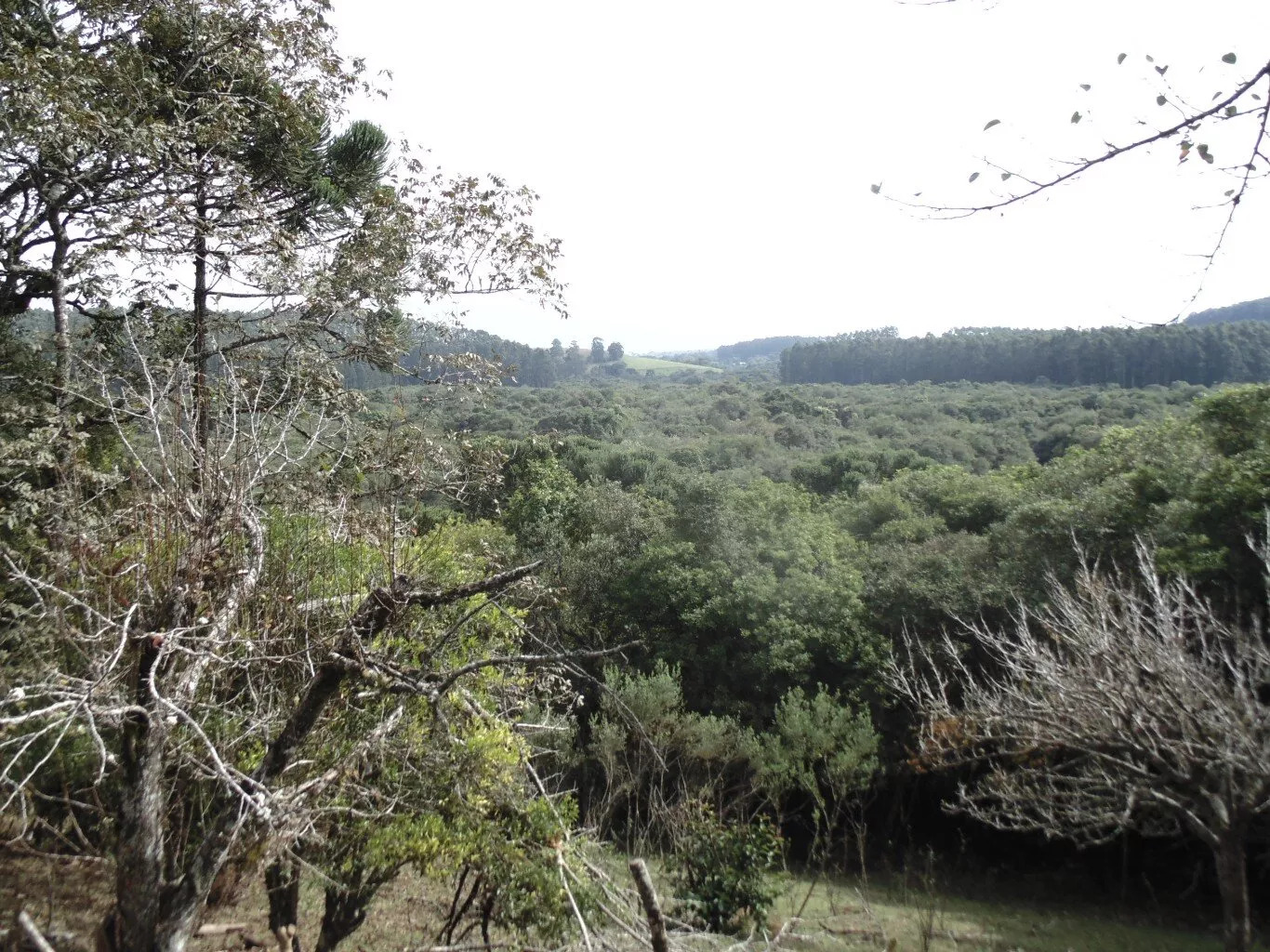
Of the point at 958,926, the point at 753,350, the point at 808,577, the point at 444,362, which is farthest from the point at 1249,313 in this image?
the point at 753,350

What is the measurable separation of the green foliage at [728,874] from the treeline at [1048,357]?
2124 cm

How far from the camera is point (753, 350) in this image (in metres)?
152

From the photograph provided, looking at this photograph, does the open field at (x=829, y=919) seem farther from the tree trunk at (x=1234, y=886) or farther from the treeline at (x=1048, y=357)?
the treeline at (x=1048, y=357)

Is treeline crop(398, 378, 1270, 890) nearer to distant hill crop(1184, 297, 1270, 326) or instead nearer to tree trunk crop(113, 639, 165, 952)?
tree trunk crop(113, 639, 165, 952)

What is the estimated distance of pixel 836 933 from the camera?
8758 mm

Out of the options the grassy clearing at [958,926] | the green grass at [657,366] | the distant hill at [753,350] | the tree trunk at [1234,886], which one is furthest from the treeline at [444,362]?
the distant hill at [753,350]

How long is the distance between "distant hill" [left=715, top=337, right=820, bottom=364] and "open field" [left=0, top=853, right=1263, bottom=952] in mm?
132375

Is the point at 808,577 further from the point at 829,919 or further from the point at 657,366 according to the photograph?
the point at 657,366

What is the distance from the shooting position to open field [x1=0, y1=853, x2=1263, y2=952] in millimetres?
5125

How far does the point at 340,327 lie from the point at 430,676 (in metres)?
6.82

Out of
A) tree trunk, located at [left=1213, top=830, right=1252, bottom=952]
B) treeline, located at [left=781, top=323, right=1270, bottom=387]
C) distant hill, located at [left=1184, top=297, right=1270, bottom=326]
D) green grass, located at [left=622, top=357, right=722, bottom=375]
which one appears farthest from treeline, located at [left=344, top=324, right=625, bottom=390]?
green grass, located at [left=622, top=357, right=722, bottom=375]

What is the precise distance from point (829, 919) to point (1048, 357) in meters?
55.7

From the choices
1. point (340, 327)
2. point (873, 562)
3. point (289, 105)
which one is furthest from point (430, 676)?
point (873, 562)

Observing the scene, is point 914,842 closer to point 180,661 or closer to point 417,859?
point 417,859
